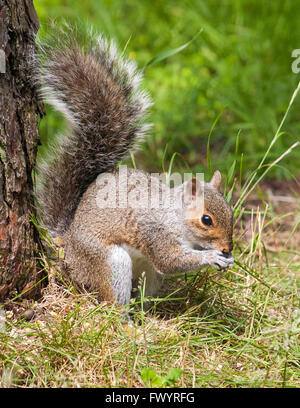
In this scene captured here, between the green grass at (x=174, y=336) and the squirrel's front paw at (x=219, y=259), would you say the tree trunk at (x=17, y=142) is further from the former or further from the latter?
the squirrel's front paw at (x=219, y=259)

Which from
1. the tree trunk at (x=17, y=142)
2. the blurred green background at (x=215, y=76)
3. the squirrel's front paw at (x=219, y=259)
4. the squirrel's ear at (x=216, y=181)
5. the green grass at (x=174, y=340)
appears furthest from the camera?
the blurred green background at (x=215, y=76)

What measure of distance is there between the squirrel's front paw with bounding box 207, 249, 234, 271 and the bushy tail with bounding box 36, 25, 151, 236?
48cm

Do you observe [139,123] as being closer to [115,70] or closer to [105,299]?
[115,70]

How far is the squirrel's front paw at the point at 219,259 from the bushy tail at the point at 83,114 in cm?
48

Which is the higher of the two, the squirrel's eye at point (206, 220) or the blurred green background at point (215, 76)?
the blurred green background at point (215, 76)

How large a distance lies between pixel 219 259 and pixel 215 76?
6.31 feet

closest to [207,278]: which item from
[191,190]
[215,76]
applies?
[191,190]

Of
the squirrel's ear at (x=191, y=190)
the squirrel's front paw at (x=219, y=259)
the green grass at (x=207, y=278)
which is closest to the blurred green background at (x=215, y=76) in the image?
the green grass at (x=207, y=278)

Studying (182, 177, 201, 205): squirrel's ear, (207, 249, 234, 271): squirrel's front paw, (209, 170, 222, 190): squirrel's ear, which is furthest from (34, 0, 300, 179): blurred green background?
(207, 249, 234, 271): squirrel's front paw

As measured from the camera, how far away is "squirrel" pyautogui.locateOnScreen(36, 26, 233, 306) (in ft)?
6.00

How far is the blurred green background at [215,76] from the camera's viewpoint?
9.68 ft

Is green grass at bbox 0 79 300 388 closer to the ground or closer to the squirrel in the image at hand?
the ground

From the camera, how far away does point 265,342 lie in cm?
167

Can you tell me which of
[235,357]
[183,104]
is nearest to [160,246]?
[235,357]
